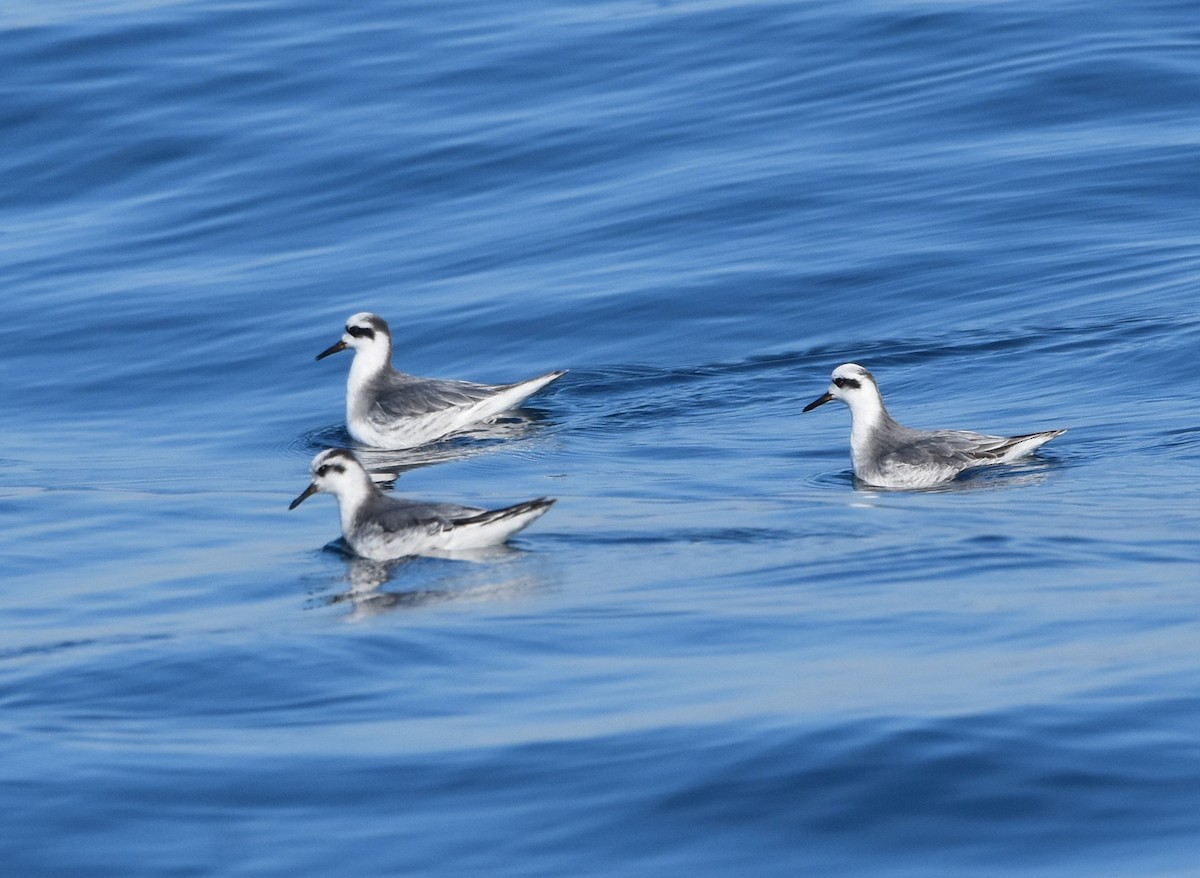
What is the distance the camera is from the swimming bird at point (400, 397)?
60.4ft

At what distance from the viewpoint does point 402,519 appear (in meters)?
13.5

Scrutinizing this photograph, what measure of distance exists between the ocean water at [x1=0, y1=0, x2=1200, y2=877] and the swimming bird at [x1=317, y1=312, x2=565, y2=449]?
441mm

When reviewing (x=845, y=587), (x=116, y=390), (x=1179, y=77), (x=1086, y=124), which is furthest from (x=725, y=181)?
(x=845, y=587)

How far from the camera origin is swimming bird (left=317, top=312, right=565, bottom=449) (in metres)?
18.4

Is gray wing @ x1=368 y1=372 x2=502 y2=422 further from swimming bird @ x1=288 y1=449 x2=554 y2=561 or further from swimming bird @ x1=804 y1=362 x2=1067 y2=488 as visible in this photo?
swimming bird @ x1=288 y1=449 x2=554 y2=561

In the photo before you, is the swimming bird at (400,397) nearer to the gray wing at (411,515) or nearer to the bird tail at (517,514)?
the gray wing at (411,515)

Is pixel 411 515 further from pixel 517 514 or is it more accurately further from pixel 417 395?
pixel 417 395

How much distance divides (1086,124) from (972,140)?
4.99ft

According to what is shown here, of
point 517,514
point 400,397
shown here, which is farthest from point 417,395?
point 517,514

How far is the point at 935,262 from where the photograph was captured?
21.4m

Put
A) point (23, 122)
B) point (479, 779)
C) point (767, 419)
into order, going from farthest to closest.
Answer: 1. point (23, 122)
2. point (767, 419)
3. point (479, 779)

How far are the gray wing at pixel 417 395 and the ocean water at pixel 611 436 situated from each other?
55cm

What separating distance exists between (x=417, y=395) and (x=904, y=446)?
5.15 meters

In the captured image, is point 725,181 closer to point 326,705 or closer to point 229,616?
point 229,616
